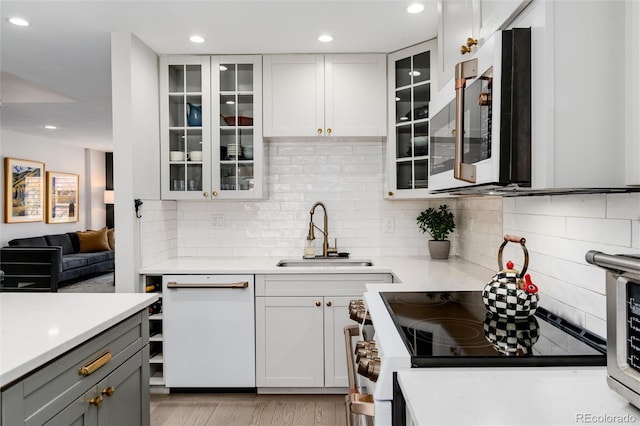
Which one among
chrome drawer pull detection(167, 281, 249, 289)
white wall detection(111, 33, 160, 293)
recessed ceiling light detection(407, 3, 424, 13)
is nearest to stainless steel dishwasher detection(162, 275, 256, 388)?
chrome drawer pull detection(167, 281, 249, 289)

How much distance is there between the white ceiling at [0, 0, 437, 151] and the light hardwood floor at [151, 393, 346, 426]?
7.85ft

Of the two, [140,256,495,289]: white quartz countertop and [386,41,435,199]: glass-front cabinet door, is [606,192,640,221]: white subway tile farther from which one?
[386,41,435,199]: glass-front cabinet door

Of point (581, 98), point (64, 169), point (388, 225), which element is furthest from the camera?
point (64, 169)

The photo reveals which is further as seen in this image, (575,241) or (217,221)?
(217,221)

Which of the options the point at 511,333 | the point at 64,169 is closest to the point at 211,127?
the point at 511,333

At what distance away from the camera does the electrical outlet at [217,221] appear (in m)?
3.46

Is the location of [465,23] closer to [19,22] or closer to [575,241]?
[575,241]

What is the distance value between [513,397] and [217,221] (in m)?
2.86

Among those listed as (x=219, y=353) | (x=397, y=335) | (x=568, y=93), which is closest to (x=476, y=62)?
(x=568, y=93)

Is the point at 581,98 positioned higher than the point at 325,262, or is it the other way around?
the point at 581,98

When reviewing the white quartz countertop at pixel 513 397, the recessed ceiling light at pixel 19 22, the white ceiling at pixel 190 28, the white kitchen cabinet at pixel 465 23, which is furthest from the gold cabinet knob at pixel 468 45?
the recessed ceiling light at pixel 19 22

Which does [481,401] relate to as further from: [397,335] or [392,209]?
[392,209]

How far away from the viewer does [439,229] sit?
124 inches

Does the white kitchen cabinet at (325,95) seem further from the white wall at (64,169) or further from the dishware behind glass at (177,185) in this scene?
the white wall at (64,169)
